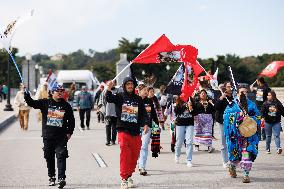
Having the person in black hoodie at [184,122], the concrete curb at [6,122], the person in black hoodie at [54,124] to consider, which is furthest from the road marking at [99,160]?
the concrete curb at [6,122]

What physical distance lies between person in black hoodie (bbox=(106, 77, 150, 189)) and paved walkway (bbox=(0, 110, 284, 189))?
425 mm

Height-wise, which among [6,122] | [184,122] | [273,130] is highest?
[184,122]

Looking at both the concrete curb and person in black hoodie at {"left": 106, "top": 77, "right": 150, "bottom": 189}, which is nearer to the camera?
person in black hoodie at {"left": 106, "top": 77, "right": 150, "bottom": 189}

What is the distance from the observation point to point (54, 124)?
8984 mm

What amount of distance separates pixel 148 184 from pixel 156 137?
3.21 meters

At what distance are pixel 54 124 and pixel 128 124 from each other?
122 centimetres

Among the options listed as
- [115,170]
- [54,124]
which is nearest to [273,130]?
[115,170]

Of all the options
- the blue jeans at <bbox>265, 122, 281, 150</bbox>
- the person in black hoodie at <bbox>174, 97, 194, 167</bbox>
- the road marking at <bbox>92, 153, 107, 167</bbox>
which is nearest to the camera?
the person in black hoodie at <bbox>174, 97, 194, 167</bbox>

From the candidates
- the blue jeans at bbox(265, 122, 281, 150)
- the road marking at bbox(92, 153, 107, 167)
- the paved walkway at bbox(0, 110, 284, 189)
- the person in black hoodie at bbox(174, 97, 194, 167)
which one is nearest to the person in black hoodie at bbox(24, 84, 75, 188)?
the paved walkway at bbox(0, 110, 284, 189)

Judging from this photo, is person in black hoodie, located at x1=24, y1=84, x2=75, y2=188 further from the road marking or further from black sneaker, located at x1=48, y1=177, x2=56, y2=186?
the road marking

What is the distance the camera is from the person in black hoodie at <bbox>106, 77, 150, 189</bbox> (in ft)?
28.6

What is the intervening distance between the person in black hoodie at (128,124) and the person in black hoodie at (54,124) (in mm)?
810

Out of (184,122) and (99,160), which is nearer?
(184,122)

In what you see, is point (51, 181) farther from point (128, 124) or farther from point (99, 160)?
point (99, 160)
